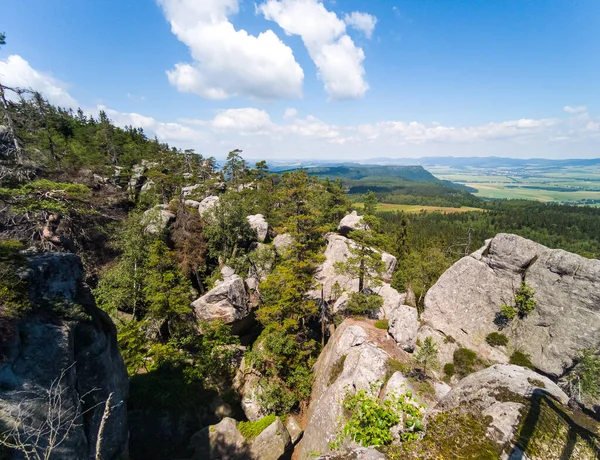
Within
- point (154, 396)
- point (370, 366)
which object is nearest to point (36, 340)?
point (154, 396)

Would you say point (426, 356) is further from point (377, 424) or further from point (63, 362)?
point (63, 362)

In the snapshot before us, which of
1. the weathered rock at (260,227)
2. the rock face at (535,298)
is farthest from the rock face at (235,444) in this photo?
the weathered rock at (260,227)

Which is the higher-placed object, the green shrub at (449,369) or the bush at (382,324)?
the bush at (382,324)

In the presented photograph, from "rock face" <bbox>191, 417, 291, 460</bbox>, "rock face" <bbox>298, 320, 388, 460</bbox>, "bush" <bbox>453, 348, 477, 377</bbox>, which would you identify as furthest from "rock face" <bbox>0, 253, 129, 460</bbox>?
"bush" <bbox>453, 348, 477, 377</bbox>

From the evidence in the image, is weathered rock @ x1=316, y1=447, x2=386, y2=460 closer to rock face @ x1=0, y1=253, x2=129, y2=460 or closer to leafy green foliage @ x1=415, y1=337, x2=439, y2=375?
rock face @ x1=0, y1=253, x2=129, y2=460

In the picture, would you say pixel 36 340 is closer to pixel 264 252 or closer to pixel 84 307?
pixel 84 307

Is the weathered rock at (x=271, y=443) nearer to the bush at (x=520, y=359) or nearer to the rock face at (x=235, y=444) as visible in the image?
the rock face at (x=235, y=444)

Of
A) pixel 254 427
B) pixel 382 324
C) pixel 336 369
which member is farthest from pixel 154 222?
pixel 382 324
